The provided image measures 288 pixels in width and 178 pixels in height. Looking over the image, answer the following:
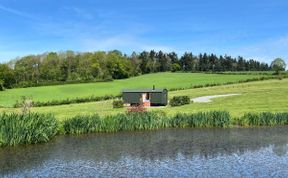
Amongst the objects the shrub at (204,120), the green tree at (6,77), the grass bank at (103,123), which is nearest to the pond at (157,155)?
the grass bank at (103,123)

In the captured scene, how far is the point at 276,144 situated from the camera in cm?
3062

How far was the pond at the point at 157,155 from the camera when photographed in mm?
21906

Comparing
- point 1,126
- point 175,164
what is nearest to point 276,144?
point 175,164

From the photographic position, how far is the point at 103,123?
38375mm

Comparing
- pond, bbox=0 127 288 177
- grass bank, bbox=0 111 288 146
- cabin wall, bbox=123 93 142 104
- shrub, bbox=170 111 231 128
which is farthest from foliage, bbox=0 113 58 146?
cabin wall, bbox=123 93 142 104

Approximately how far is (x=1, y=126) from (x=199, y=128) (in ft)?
57.1

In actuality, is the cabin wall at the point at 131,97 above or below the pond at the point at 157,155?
above

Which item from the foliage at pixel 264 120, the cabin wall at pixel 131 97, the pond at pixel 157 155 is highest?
the cabin wall at pixel 131 97

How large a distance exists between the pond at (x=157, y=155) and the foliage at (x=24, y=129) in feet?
2.78

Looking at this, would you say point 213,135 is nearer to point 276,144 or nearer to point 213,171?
point 276,144

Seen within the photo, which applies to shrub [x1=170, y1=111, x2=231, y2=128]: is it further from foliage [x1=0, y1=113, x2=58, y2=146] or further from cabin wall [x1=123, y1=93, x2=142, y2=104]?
cabin wall [x1=123, y1=93, x2=142, y2=104]

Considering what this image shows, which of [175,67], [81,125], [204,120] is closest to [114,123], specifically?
[81,125]

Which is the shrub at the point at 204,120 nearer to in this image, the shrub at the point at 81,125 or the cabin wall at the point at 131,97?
the shrub at the point at 81,125

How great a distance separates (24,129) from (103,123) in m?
8.36
